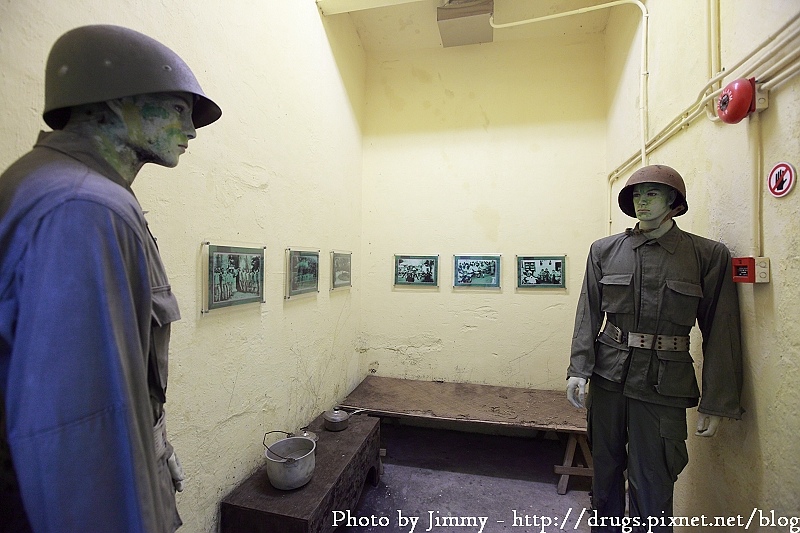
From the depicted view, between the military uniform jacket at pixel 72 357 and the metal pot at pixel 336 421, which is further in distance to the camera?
the metal pot at pixel 336 421

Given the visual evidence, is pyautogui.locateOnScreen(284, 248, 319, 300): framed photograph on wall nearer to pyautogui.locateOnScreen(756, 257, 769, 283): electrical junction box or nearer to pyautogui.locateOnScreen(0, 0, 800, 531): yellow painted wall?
pyautogui.locateOnScreen(0, 0, 800, 531): yellow painted wall

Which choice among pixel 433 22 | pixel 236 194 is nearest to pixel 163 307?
pixel 236 194

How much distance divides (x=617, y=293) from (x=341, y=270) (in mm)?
2032

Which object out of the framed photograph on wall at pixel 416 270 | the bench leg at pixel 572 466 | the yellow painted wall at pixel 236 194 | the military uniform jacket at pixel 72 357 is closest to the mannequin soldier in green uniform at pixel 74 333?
the military uniform jacket at pixel 72 357

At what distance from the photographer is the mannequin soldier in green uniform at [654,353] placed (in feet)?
4.41

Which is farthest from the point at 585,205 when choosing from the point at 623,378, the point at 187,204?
the point at 187,204

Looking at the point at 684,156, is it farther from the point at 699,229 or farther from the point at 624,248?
the point at 624,248

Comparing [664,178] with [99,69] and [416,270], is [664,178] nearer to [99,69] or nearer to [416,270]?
[99,69]

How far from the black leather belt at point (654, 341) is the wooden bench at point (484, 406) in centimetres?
109

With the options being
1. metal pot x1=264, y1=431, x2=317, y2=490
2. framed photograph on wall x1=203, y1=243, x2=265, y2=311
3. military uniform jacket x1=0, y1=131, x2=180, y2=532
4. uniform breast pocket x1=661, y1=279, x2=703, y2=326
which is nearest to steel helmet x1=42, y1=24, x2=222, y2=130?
military uniform jacket x1=0, y1=131, x2=180, y2=532

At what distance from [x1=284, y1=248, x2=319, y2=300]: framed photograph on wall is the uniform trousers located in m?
1.76

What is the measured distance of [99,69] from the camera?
0.70 meters

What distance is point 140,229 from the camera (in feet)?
2.14

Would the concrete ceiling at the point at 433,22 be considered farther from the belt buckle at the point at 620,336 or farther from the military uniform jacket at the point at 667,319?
the belt buckle at the point at 620,336
